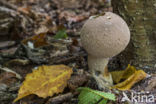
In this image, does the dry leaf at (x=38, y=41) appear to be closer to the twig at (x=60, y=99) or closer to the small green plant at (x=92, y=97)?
the twig at (x=60, y=99)

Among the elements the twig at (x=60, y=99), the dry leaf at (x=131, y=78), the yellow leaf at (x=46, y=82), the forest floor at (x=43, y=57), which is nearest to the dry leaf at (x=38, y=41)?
the forest floor at (x=43, y=57)

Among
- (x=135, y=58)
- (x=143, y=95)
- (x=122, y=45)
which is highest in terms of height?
(x=122, y=45)

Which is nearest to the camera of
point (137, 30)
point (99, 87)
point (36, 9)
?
point (99, 87)

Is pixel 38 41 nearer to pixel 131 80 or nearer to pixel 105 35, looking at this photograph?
pixel 105 35

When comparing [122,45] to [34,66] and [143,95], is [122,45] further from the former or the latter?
[34,66]

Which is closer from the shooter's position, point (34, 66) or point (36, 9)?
point (34, 66)

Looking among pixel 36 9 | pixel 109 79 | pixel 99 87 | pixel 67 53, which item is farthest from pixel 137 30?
pixel 36 9

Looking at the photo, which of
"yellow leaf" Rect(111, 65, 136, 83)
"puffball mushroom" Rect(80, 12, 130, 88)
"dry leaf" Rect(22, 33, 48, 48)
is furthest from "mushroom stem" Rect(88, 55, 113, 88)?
"dry leaf" Rect(22, 33, 48, 48)
